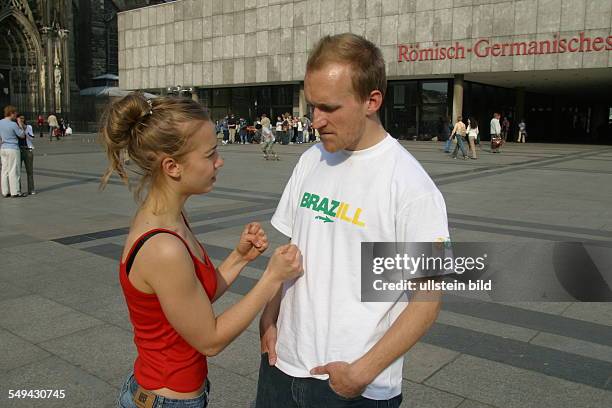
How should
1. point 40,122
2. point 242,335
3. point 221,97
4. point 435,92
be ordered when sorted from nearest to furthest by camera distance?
point 242,335 < point 435,92 < point 40,122 < point 221,97

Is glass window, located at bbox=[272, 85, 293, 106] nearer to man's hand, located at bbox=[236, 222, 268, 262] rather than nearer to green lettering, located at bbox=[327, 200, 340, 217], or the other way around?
man's hand, located at bbox=[236, 222, 268, 262]

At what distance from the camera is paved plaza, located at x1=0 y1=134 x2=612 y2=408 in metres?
3.30

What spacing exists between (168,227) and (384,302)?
2.30ft

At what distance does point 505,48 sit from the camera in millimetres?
30172

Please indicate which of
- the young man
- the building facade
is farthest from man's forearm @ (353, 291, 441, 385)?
the building facade

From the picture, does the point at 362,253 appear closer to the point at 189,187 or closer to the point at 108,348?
the point at 189,187

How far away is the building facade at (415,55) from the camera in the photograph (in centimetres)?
2909

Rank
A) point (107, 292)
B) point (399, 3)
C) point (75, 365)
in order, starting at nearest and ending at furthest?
point (75, 365) < point (107, 292) < point (399, 3)

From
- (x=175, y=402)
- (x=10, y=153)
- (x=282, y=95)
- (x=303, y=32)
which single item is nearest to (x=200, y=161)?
(x=175, y=402)

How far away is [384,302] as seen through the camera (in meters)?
1.65

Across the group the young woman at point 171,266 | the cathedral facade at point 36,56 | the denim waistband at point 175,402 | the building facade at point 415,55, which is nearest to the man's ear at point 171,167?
the young woman at point 171,266

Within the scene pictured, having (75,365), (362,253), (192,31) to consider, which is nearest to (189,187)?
(362,253)

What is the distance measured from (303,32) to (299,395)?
37569 mm

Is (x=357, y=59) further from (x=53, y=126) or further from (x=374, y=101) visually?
(x=53, y=126)
